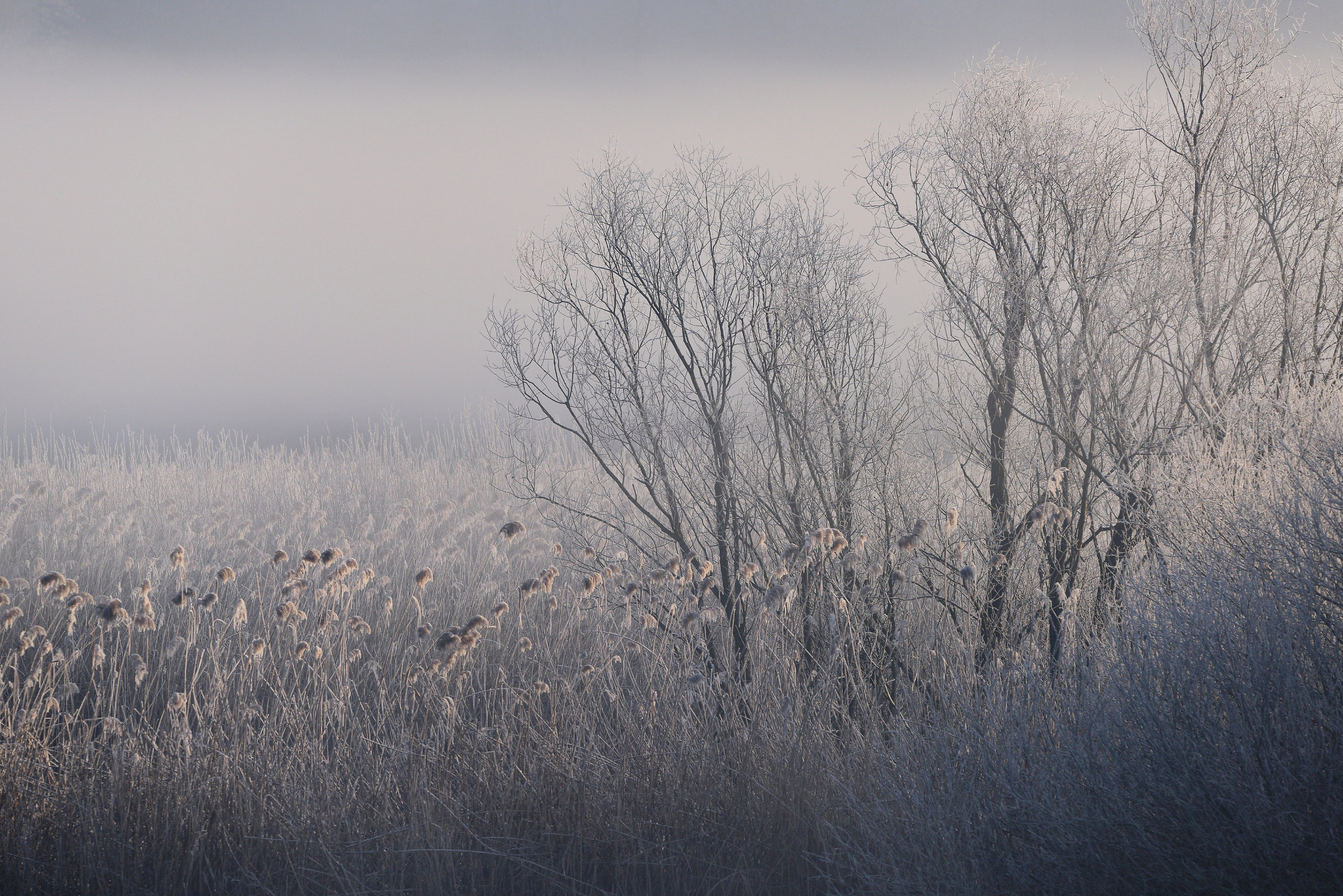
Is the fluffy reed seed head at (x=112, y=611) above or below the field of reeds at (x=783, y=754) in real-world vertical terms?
above

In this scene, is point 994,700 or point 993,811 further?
point 994,700

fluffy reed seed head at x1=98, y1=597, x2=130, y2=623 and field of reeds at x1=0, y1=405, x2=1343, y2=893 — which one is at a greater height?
fluffy reed seed head at x1=98, y1=597, x2=130, y2=623

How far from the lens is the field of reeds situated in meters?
2.21

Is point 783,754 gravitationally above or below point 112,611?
below

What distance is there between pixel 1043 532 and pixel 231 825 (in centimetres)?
406

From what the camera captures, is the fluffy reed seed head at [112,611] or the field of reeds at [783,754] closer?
the field of reeds at [783,754]

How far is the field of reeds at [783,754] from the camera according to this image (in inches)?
86.9

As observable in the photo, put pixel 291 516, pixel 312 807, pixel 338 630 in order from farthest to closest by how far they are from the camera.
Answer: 1. pixel 291 516
2. pixel 338 630
3. pixel 312 807

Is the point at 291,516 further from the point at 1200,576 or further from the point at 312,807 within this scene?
the point at 1200,576

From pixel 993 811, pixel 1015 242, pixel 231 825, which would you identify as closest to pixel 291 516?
pixel 231 825

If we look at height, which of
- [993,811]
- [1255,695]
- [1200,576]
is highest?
[1200,576]

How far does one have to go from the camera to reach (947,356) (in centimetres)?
475

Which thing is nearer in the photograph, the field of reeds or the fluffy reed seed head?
the field of reeds

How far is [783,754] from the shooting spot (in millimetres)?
3238
